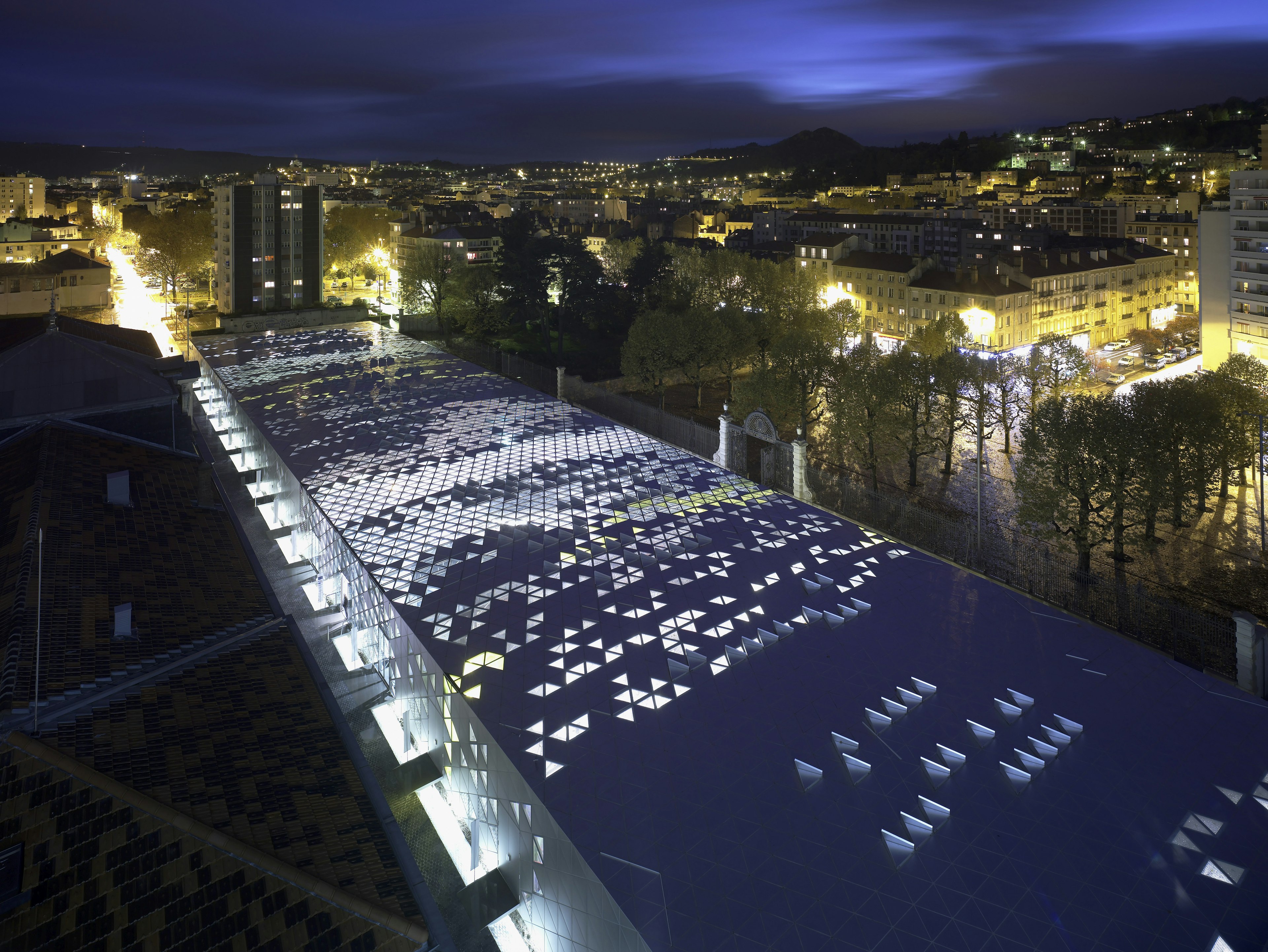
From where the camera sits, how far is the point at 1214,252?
48312mm

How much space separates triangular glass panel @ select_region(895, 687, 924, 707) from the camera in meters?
12.4

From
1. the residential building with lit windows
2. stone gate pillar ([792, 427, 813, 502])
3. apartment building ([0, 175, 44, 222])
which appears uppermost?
apartment building ([0, 175, 44, 222])

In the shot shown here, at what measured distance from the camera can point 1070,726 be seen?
39.0ft

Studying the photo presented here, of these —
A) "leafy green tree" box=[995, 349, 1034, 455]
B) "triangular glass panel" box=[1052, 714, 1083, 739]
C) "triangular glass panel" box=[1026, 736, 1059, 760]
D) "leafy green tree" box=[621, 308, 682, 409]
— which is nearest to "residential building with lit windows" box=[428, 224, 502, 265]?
"leafy green tree" box=[621, 308, 682, 409]

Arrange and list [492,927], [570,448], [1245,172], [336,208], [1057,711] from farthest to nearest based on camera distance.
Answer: [336,208] → [1245,172] → [570,448] → [1057,711] → [492,927]

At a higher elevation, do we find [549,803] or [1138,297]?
[1138,297]

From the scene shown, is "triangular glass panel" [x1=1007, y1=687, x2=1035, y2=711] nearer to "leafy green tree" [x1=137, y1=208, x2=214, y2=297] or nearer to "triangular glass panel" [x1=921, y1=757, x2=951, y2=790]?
"triangular glass panel" [x1=921, y1=757, x2=951, y2=790]

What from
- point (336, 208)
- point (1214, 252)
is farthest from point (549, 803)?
point (336, 208)

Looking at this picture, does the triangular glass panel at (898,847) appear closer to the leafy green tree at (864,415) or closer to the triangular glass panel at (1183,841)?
the triangular glass panel at (1183,841)

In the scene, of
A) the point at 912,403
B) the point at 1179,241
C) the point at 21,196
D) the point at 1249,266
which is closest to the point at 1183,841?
the point at 912,403

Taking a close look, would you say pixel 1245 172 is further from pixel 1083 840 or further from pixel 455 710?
pixel 455 710

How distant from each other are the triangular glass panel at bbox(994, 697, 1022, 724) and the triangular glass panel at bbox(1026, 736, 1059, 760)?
1.59ft

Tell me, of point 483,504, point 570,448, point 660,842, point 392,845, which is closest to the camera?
point 392,845

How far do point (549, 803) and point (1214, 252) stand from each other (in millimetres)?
54361
